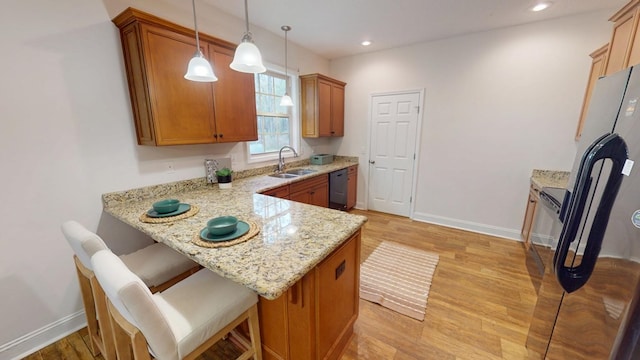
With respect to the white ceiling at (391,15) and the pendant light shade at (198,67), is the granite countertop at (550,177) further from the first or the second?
the pendant light shade at (198,67)

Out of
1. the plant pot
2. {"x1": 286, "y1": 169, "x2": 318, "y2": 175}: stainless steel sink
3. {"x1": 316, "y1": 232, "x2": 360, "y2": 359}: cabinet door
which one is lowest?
{"x1": 316, "y1": 232, "x2": 360, "y2": 359}: cabinet door

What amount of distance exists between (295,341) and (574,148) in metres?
3.69

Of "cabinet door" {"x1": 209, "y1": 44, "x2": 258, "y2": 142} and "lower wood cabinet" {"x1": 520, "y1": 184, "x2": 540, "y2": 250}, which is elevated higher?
"cabinet door" {"x1": 209, "y1": 44, "x2": 258, "y2": 142}

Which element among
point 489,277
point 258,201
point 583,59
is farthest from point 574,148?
point 258,201

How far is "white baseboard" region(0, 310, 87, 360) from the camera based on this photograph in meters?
1.55

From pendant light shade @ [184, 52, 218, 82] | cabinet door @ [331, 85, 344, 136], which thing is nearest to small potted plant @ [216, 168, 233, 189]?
pendant light shade @ [184, 52, 218, 82]

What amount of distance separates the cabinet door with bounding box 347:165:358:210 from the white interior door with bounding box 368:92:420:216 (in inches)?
10.7

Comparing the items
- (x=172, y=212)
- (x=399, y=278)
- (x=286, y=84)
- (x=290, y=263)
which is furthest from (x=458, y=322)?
(x=286, y=84)

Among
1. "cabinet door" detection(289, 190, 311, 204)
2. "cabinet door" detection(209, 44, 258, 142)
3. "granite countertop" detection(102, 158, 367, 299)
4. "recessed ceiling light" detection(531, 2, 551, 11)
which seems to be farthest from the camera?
"cabinet door" detection(289, 190, 311, 204)

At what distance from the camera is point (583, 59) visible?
260 cm

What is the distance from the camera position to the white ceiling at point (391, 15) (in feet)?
7.74

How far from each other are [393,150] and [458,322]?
269 cm

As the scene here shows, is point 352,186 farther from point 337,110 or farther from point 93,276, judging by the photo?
point 93,276

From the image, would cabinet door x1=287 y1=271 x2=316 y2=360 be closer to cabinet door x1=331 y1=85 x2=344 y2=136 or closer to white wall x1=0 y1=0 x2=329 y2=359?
white wall x1=0 y1=0 x2=329 y2=359
